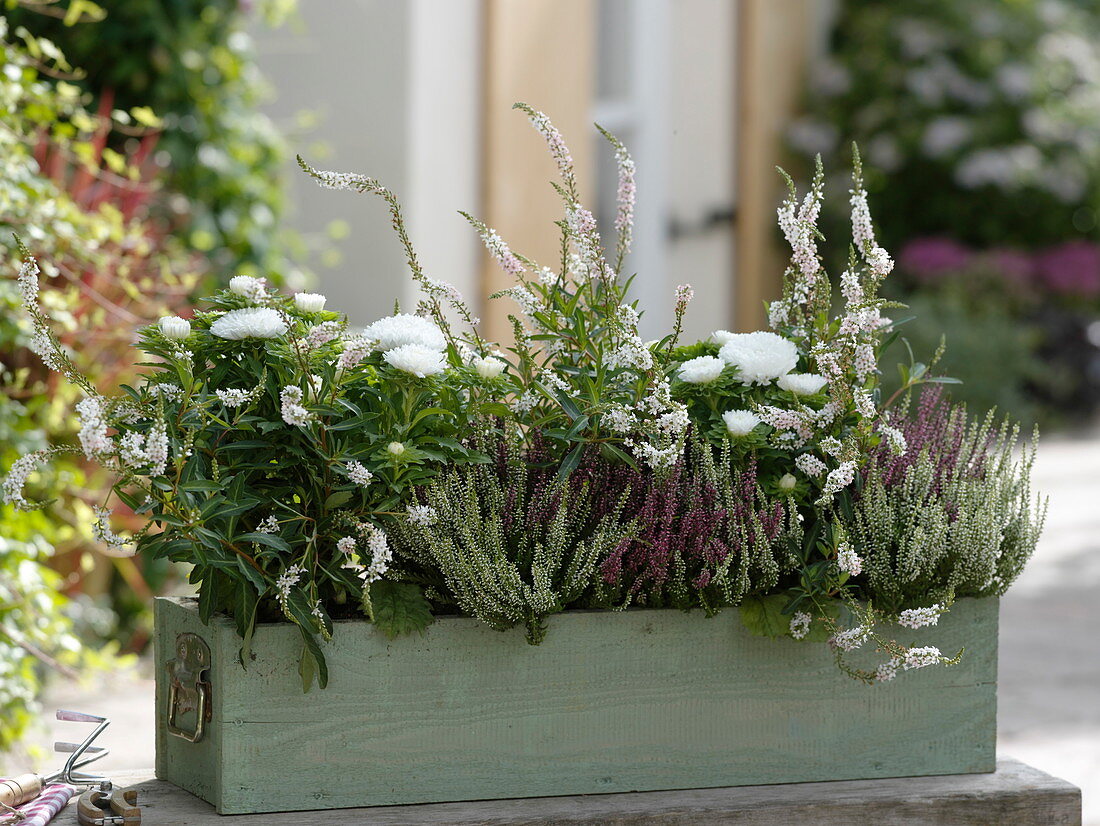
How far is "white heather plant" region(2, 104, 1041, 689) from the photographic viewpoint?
1.41 metres

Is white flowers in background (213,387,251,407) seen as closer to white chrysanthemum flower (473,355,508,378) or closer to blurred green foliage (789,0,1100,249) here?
white chrysanthemum flower (473,355,508,378)

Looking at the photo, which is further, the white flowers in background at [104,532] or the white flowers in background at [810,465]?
the white flowers in background at [810,465]

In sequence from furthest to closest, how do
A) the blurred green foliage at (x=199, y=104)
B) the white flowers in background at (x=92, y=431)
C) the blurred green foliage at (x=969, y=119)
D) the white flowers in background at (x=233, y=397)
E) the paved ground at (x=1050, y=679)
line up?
the blurred green foliage at (x=969, y=119) < the blurred green foliage at (x=199, y=104) < the paved ground at (x=1050, y=679) < the white flowers in background at (x=233, y=397) < the white flowers in background at (x=92, y=431)

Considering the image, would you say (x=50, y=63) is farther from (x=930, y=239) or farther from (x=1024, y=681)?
(x=930, y=239)

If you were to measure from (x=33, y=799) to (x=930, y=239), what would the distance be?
7906mm

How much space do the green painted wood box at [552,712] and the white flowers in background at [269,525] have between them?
10cm

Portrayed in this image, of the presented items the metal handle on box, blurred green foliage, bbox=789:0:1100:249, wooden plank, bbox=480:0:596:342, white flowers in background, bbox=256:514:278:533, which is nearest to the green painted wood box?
the metal handle on box

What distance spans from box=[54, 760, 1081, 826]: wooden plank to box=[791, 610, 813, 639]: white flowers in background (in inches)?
7.4

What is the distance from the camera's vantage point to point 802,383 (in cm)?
158

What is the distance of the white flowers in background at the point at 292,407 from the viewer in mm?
1358

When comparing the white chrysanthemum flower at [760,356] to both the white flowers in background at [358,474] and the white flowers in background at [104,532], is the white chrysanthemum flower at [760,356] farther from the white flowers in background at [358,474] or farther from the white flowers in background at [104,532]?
the white flowers in background at [104,532]

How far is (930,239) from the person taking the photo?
866 centimetres

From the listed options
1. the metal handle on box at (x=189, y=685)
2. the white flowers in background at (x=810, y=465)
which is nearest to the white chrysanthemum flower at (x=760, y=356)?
the white flowers in background at (x=810, y=465)

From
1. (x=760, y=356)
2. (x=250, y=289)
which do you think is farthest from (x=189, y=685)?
(x=760, y=356)
